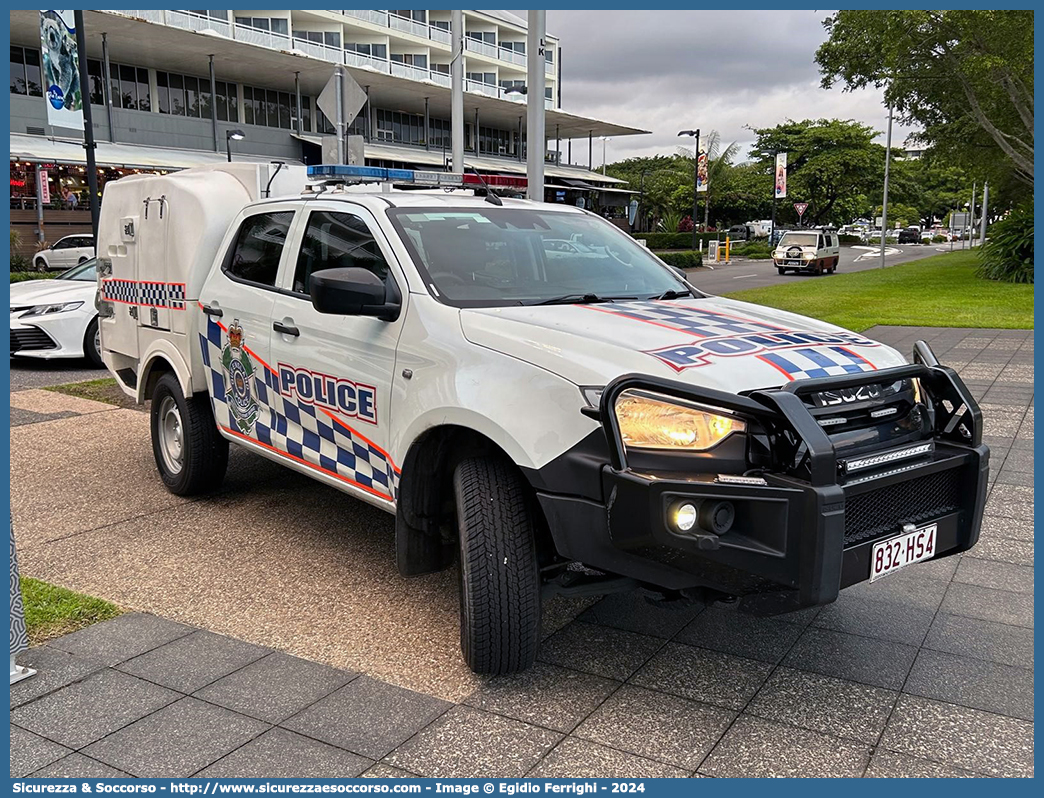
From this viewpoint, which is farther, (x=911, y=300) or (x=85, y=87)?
(x=911, y=300)

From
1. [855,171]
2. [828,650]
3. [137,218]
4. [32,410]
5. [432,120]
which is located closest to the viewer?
[828,650]

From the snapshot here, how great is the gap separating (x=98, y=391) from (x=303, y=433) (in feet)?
19.4

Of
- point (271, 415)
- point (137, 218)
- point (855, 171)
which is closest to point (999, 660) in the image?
point (271, 415)

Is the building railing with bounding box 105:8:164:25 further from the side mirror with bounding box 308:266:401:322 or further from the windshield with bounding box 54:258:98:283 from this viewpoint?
the side mirror with bounding box 308:266:401:322

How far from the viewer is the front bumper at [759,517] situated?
2920 millimetres

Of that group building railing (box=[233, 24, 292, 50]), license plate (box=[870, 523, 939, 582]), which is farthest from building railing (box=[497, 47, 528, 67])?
license plate (box=[870, 523, 939, 582])

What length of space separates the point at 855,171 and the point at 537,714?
73.9 m

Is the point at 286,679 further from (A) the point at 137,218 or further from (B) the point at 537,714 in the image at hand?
(A) the point at 137,218

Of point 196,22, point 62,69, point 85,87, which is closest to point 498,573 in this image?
point 85,87

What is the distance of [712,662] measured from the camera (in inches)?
147

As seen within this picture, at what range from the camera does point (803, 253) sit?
36.4 m

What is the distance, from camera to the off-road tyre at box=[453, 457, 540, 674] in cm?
337

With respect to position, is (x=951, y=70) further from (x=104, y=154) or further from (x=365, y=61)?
(x=365, y=61)

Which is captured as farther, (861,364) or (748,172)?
(748,172)
